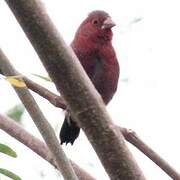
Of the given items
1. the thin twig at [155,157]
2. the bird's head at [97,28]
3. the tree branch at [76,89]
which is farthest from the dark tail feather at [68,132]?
the tree branch at [76,89]

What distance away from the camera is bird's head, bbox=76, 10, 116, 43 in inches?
98.0

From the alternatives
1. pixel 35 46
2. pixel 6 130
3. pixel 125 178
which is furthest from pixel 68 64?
pixel 6 130

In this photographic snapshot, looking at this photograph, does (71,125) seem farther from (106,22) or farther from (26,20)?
(26,20)

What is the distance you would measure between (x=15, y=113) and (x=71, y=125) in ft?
3.33

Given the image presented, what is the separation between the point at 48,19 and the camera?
715 mm

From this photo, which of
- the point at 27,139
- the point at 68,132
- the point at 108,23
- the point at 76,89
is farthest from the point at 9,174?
the point at 108,23

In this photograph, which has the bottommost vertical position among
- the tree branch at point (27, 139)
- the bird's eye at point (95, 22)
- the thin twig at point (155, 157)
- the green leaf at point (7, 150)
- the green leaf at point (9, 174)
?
the thin twig at point (155, 157)

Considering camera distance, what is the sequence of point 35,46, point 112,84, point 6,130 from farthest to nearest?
1. point 112,84
2. point 6,130
3. point 35,46

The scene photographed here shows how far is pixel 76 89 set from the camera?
73 cm

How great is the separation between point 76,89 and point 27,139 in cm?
57

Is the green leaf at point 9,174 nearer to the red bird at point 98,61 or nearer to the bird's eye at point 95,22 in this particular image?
the red bird at point 98,61

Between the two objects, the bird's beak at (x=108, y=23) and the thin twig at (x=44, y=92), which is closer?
the thin twig at (x=44, y=92)

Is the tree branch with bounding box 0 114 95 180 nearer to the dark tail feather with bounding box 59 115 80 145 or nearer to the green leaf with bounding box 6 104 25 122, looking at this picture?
the green leaf with bounding box 6 104 25 122

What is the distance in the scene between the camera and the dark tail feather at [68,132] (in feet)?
7.78
